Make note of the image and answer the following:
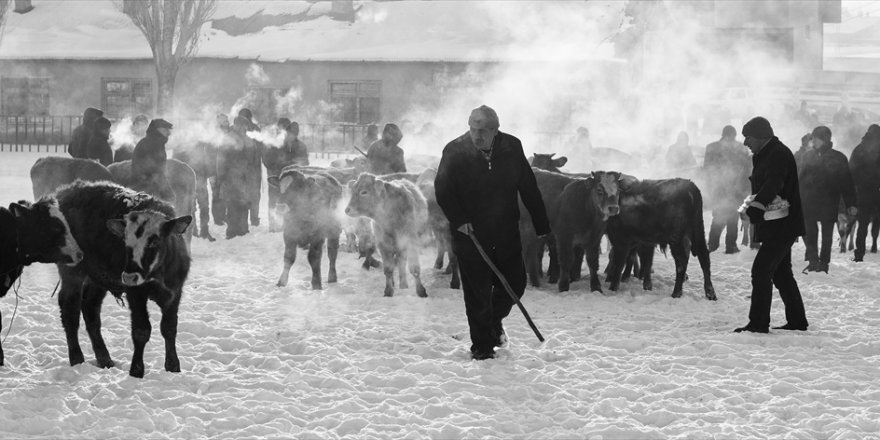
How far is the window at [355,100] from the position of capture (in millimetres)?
35438

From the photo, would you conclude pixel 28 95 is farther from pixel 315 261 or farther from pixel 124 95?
pixel 315 261

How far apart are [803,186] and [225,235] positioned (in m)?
9.42

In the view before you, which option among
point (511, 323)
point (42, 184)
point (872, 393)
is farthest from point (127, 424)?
point (42, 184)

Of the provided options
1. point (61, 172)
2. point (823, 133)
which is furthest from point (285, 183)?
point (823, 133)

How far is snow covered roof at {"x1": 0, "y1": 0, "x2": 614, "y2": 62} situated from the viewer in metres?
34.4

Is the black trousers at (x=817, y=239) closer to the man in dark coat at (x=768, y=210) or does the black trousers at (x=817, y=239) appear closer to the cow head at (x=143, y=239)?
the man in dark coat at (x=768, y=210)

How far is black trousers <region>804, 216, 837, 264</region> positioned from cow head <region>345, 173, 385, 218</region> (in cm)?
606

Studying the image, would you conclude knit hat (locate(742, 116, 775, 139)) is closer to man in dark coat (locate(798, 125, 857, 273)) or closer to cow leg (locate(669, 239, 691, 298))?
cow leg (locate(669, 239, 691, 298))

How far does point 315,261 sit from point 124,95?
2748cm

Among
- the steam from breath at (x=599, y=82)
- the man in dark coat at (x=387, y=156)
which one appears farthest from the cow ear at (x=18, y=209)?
the steam from breath at (x=599, y=82)

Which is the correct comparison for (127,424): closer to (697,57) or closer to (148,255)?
(148,255)

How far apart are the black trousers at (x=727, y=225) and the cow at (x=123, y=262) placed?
1067 cm

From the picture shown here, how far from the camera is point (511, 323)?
10.1 metres

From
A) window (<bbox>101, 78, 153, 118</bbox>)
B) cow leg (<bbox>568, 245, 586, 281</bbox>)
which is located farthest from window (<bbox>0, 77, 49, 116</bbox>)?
cow leg (<bbox>568, 245, 586, 281</bbox>)
